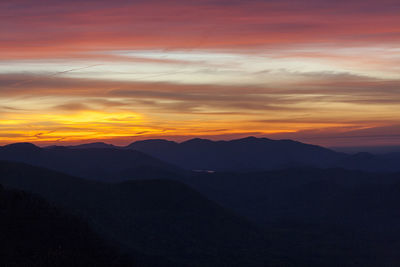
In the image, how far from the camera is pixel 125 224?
326ft

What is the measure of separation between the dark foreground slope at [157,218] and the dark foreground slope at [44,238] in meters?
18.2

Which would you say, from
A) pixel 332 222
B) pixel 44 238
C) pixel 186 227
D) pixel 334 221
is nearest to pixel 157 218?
pixel 186 227

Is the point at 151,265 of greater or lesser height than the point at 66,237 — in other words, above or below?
below

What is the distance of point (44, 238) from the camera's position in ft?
173

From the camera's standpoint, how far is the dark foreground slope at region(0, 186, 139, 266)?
4784 cm

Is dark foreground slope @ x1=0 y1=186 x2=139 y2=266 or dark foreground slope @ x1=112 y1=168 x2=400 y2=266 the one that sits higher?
dark foreground slope @ x1=0 y1=186 x2=139 y2=266

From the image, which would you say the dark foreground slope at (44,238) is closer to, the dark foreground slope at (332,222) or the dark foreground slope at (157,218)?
the dark foreground slope at (157,218)

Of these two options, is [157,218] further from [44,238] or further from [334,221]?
[334,221]

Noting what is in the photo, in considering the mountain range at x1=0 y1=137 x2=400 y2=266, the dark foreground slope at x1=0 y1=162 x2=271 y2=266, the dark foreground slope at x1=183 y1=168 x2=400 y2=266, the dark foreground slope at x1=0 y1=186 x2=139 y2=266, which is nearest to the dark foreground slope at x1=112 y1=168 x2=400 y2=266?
the dark foreground slope at x1=183 y1=168 x2=400 y2=266

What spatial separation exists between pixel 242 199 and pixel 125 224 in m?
104

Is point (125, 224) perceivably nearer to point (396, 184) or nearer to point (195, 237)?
point (195, 237)

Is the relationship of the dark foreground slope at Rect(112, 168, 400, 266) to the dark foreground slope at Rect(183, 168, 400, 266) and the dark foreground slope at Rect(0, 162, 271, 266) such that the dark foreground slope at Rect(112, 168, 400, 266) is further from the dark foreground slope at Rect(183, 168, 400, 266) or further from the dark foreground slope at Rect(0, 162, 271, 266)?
the dark foreground slope at Rect(0, 162, 271, 266)

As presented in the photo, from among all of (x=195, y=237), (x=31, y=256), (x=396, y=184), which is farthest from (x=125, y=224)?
(x=396, y=184)

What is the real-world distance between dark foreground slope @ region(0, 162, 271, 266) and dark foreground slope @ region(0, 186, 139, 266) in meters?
18.2
